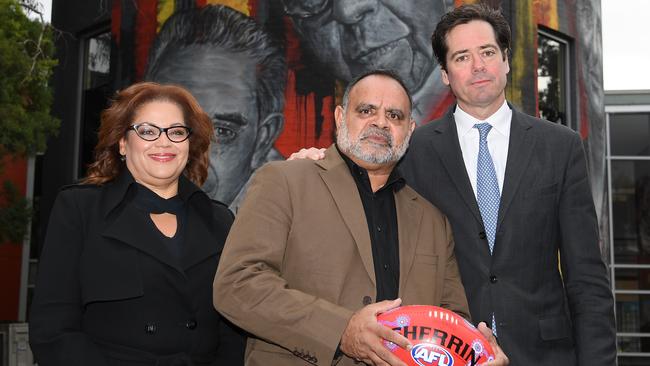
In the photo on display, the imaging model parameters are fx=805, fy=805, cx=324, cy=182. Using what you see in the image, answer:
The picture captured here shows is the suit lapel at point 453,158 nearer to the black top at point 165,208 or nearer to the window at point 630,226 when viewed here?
the black top at point 165,208

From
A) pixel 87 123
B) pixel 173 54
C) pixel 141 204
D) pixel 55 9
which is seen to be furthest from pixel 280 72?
pixel 141 204

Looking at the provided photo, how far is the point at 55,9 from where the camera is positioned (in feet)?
68.9

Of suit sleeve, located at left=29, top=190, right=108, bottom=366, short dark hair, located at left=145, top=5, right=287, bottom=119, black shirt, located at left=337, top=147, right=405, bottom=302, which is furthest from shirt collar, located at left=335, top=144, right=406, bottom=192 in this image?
short dark hair, located at left=145, top=5, right=287, bottom=119

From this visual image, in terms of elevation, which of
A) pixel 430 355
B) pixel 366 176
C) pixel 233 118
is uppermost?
pixel 233 118

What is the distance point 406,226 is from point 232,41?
12963mm

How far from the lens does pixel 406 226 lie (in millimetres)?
4047

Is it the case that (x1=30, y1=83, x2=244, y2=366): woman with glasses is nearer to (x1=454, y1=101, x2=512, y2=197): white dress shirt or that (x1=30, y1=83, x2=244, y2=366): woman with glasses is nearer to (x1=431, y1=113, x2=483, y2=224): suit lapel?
(x1=431, y1=113, x2=483, y2=224): suit lapel

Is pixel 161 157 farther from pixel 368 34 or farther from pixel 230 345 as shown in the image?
pixel 368 34

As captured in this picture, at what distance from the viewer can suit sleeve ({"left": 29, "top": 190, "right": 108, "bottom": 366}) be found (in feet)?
12.4

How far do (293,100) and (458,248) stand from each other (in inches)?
475

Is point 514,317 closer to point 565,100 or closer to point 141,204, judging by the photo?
point 141,204

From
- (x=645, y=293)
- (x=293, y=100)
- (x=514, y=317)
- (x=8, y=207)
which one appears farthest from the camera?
(x=645, y=293)

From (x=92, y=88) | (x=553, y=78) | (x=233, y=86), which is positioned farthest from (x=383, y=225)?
(x=92, y=88)

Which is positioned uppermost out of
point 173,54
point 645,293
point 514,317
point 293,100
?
point 173,54
